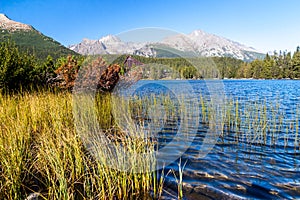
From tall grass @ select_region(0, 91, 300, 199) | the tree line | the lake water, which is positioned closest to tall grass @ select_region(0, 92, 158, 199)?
tall grass @ select_region(0, 91, 300, 199)

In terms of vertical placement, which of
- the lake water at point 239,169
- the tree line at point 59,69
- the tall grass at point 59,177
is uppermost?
Result: the tree line at point 59,69

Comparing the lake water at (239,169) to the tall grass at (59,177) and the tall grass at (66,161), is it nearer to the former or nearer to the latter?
the tall grass at (66,161)

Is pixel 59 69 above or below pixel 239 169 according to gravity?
above

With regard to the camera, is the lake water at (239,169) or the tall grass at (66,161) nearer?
the tall grass at (66,161)

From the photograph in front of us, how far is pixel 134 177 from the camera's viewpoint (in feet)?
9.11

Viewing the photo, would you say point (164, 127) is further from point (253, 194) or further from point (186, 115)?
point (253, 194)

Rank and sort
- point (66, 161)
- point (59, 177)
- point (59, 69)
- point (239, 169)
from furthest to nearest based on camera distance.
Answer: point (59, 69) → point (239, 169) → point (66, 161) → point (59, 177)

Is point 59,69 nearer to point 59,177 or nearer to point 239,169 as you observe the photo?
point 239,169

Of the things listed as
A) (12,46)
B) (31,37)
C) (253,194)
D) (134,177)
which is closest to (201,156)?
(253,194)

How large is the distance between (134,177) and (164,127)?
182 inches

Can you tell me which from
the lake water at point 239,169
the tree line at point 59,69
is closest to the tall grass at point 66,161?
the lake water at point 239,169

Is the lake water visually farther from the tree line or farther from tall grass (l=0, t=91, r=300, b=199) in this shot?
the tree line

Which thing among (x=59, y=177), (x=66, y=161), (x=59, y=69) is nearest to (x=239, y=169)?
(x=66, y=161)

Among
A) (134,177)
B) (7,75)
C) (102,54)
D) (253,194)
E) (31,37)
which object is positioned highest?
(31,37)
